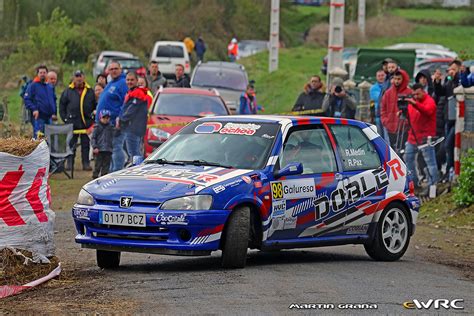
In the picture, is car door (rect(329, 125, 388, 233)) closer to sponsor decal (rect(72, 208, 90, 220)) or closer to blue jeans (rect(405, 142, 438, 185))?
sponsor decal (rect(72, 208, 90, 220))

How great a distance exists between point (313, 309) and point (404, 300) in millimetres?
943

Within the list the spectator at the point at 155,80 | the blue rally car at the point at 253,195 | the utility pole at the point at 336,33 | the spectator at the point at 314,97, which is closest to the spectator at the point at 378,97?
the spectator at the point at 314,97

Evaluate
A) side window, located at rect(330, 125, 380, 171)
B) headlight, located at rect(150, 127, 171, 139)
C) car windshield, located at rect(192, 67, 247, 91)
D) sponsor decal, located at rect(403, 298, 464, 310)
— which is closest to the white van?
car windshield, located at rect(192, 67, 247, 91)

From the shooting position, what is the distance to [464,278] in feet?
37.1

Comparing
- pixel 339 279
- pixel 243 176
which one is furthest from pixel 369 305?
pixel 243 176

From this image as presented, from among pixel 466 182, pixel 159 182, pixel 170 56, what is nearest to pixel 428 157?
pixel 466 182

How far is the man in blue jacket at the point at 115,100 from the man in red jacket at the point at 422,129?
16.5 ft

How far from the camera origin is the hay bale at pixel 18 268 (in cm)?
977

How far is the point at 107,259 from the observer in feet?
36.7

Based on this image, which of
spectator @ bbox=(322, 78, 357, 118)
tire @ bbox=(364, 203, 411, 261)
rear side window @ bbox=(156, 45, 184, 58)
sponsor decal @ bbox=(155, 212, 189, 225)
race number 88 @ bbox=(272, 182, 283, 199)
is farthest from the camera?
rear side window @ bbox=(156, 45, 184, 58)

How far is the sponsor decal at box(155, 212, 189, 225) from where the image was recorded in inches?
411

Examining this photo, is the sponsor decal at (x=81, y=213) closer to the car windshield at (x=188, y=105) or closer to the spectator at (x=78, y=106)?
the spectator at (x=78, y=106)

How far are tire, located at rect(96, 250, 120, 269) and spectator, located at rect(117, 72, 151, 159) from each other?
875 cm

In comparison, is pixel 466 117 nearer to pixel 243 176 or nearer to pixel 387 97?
pixel 387 97
